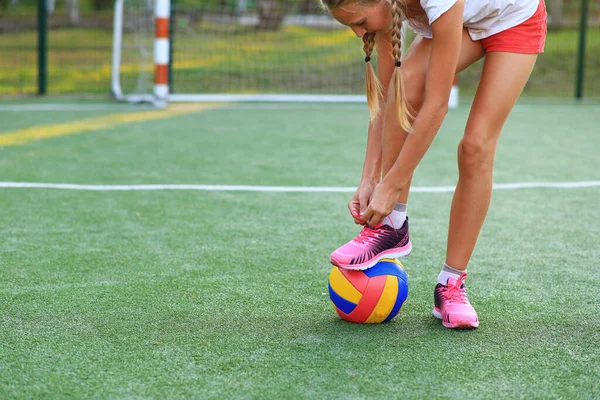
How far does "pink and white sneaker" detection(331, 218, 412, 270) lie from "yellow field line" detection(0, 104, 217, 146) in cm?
441

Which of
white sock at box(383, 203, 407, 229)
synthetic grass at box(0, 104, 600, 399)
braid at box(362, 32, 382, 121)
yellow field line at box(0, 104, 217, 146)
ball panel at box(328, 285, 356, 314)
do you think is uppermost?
braid at box(362, 32, 382, 121)

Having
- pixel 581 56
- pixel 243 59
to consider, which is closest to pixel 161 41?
pixel 243 59

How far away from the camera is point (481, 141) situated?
256 cm

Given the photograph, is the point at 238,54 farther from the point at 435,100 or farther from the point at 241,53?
the point at 435,100

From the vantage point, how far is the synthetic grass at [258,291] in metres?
2.14

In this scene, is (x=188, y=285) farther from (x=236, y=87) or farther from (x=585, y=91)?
(x=585, y=91)

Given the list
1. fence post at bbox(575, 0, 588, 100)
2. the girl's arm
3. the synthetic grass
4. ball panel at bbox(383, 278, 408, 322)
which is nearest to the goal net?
fence post at bbox(575, 0, 588, 100)

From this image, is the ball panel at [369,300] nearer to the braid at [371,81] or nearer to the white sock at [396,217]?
the white sock at [396,217]

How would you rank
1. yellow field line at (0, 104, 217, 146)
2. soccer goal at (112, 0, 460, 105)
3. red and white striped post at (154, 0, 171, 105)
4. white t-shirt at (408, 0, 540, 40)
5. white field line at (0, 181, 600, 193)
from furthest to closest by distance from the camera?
soccer goal at (112, 0, 460, 105) < red and white striped post at (154, 0, 171, 105) < yellow field line at (0, 104, 217, 146) < white field line at (0, 181, 600, 193) < white t-shirt at (408, 0, 540, 40)

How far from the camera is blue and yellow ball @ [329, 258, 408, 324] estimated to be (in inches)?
102

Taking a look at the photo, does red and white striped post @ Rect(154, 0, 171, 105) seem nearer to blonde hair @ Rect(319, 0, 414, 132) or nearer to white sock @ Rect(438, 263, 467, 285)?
A: blonde hair @ Rect(319, 0, 414, 132)

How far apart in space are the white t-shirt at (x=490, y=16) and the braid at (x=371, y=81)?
165 millimetres

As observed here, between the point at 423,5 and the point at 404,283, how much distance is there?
93 centimetres

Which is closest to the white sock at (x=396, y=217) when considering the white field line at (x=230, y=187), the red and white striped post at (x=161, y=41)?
the white field line at (x=230, y=187)
